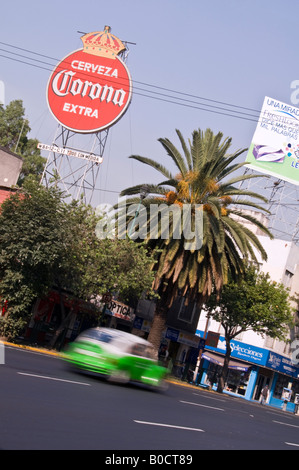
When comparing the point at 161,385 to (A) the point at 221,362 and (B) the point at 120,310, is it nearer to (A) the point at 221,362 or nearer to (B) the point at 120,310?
(B) the point at 120,310

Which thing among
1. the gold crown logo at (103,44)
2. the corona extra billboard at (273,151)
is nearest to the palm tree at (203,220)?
the gold crown logo at (103,44)

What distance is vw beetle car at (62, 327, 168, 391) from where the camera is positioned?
15797 mm

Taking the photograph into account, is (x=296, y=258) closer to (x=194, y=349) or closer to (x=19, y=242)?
(x=194, y=349)

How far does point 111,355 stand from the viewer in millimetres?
15789

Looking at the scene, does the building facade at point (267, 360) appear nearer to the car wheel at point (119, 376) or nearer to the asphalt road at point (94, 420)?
the car wheel at point (119, 376)

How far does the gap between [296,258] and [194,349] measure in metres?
19.5

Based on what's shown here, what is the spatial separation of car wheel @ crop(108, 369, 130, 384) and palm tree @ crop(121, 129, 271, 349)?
1158 centimetres

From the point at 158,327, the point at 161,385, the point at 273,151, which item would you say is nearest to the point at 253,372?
the point at 273,151

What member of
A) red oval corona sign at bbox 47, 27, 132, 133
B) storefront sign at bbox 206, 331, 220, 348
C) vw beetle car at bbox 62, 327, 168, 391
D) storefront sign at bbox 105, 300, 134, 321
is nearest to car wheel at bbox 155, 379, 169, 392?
vw beetle car at bbox 62, 327, 168, 391

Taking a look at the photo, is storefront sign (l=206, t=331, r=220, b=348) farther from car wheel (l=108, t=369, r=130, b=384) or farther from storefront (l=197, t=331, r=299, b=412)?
car wheel (l=108, t=369, r=130, b=384)

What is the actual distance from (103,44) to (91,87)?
3.87 meters

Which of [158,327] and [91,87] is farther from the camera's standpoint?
[91,87]
